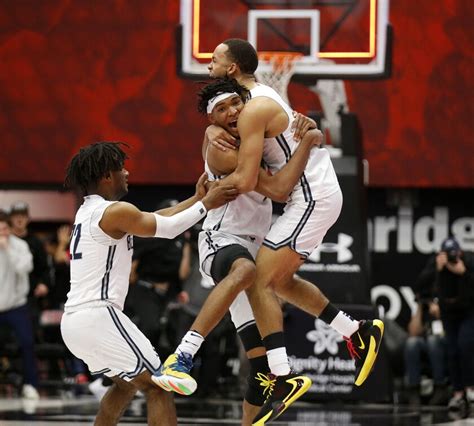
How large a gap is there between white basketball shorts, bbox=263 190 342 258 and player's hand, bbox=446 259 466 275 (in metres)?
4.38

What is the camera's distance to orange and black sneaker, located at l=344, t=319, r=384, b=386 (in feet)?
22.8

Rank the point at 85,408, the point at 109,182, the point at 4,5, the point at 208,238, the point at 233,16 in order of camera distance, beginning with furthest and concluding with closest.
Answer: the point at 4,5
the point at 233,16
the point at 85,408
the point at 208,238
the point at 109,182

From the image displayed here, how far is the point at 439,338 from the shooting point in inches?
460

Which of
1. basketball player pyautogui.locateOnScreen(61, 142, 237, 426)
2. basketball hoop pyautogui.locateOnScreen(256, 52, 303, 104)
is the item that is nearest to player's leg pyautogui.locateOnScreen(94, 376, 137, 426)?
basketball player pyautogui.locateOnScreen(61, 142, 237, 426)

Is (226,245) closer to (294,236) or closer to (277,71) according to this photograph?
(294,236)

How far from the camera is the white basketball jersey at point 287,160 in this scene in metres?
6.57

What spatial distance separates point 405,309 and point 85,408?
5.76 meters

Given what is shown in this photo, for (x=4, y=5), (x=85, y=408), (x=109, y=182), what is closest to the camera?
(x=109, y=182)

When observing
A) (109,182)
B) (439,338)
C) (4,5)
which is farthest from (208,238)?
(4,5)

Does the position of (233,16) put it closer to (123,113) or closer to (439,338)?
(123,113)

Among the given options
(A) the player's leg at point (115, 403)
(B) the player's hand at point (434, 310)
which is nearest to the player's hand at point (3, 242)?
(B) the player's hand at point (434, 310)

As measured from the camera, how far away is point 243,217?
6812mm

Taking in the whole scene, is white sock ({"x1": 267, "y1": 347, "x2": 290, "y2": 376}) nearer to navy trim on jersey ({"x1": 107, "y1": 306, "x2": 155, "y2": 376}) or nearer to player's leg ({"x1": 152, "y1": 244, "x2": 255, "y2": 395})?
player's leg ({"x1": 152, "y1": 244, "x2": 255, "y2": 395})

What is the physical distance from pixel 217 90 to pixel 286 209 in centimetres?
80
